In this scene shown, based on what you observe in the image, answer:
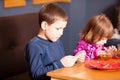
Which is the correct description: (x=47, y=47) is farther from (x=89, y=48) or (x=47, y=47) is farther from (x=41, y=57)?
(x=89, y=48)

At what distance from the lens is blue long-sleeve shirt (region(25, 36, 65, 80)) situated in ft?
6.09

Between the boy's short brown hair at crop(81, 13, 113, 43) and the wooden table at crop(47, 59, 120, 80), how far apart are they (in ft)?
1.58

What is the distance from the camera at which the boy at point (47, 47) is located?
186 cm

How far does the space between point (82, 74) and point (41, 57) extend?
14.2 inches

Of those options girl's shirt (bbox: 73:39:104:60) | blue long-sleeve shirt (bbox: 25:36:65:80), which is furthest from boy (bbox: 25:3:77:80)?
girl's shirt (bbox: 73:39:104:60)

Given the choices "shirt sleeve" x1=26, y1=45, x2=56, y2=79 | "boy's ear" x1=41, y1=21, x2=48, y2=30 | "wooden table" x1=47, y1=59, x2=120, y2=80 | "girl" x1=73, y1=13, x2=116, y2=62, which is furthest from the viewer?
"girl" x1=73, y1=13, x2=116, y2=62

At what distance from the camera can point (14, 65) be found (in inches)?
105

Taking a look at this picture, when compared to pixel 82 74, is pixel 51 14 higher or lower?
higher

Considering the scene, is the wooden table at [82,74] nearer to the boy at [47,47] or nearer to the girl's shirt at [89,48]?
the boy at [47,47]

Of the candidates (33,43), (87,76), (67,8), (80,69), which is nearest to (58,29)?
(33,43)

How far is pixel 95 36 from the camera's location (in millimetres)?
2264

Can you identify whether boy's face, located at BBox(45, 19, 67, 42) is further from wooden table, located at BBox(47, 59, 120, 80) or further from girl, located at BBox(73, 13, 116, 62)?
girl, located at BBox(73, 13, 116, 62)

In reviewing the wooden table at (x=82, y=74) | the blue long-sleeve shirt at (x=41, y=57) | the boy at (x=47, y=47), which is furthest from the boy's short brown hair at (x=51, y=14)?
the wooden table at (x=82, y=74)

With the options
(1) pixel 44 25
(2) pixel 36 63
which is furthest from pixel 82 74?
(1) pixel 44 25
